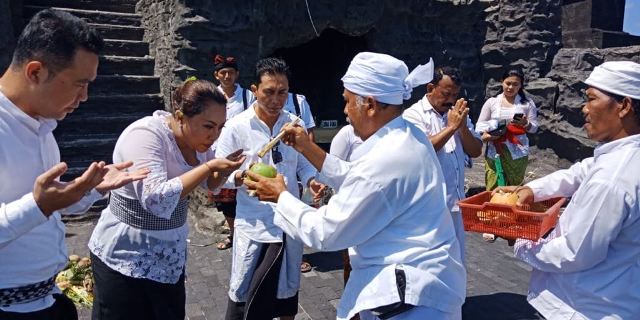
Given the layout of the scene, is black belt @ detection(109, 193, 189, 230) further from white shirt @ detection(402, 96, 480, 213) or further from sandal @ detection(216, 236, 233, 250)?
sandal @ detection(216, 236, 233, 250)

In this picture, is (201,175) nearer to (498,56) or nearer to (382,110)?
(382,110)

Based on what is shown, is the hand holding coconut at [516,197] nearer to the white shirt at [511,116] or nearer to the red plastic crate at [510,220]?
the red plastic crate at [510,220]

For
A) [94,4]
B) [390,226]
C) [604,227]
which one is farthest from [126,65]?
[604,227]

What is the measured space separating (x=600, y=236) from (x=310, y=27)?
850cm

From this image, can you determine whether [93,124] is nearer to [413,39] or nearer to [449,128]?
[449,128]

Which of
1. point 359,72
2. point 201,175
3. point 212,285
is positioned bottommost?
point 212,285

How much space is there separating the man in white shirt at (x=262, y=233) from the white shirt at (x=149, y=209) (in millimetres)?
784

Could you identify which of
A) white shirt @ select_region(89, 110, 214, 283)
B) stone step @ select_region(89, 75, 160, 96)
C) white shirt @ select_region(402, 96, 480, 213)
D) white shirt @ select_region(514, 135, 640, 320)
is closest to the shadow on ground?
white shirt @ select_region(402, 96, 480, 213)

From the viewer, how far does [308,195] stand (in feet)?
15.3

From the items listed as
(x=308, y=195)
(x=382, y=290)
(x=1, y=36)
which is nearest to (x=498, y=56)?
(x=308, y=195)

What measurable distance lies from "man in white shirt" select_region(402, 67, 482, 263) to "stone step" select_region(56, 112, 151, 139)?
601cm

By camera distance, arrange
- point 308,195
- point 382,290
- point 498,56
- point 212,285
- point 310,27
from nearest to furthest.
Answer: point 382,290
point 308,195
point 212,285
point 310,27
point 498,56

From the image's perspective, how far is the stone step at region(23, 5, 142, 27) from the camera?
9117mm

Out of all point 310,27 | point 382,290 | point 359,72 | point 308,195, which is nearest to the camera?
point 382,290
